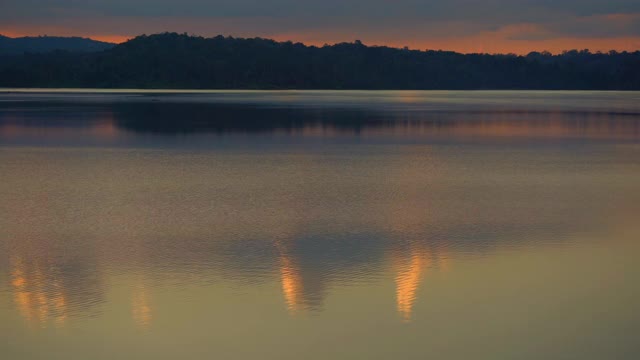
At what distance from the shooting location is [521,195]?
87.4ft

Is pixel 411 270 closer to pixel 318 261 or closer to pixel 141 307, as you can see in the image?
pixel 318 261

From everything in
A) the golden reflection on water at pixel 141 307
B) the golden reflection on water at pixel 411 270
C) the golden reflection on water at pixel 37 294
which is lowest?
the golden reflection on water at pixel 411 270

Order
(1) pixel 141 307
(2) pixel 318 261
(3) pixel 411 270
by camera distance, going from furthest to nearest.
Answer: (2) pixel 318 261 → (3) pixel 411 270 → (1) pixel 141 307

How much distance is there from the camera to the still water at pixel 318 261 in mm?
11742

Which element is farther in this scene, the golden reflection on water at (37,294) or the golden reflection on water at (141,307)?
the golden reflection on water at (37,294)

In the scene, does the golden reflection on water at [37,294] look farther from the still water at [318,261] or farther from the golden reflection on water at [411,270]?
the golden reflection on water at [411,270]

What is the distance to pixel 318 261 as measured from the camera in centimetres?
1636

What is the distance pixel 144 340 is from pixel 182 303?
1796mm

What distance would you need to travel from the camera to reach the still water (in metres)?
11.7

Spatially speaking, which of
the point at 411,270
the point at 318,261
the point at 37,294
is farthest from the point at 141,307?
the point at 411,270

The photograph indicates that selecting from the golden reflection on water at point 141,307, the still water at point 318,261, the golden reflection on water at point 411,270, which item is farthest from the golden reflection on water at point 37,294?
the golden reflection on water at point 411,270

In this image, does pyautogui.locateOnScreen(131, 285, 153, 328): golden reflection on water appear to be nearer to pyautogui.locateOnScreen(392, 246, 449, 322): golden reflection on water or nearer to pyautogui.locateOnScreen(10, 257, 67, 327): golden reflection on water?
pyautogui.locateOnScreen(10, 257, 67, 327): golden reflection on water

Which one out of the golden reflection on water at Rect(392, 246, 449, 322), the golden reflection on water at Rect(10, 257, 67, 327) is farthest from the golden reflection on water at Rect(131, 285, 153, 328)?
the golden reflection on water at Rect(392, 246, 449, 322)

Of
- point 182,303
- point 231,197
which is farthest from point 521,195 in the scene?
point 182,303
